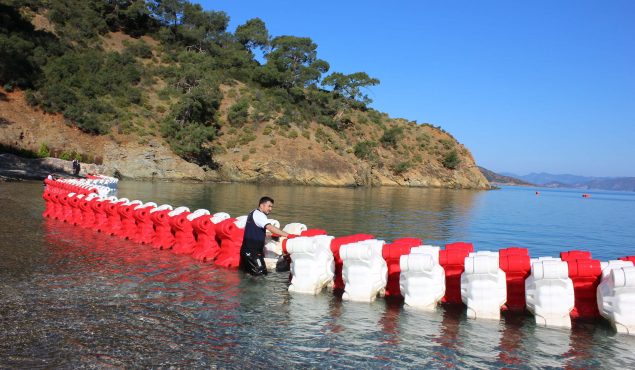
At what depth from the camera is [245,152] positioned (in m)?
57.1

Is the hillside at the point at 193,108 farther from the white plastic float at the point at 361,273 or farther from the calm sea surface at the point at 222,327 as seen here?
the white plastic float at the point at 361,273

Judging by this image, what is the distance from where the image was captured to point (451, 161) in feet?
284

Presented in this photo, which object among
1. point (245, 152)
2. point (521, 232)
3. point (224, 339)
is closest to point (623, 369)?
point (224, 339)

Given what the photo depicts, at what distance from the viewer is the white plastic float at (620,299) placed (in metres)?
6.14

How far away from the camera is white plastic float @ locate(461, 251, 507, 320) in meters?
6.69

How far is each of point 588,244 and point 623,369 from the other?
48.7 feet

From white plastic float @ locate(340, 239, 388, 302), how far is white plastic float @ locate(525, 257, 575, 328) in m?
2.06

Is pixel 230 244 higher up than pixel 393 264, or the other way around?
pixel 393 264

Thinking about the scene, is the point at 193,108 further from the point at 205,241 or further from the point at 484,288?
the point at 484,288

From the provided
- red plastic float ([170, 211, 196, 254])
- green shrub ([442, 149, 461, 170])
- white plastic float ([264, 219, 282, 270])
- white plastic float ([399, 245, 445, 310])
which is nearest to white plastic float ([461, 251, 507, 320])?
white plastic float ([399, 245, 445, 310])

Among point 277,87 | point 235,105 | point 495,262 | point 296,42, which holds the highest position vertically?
point 296,42

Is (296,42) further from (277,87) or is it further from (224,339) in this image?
(224,339)

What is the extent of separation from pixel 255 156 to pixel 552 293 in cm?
5094

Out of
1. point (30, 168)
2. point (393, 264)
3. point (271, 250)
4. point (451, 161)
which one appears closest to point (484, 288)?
point (393, 264)
